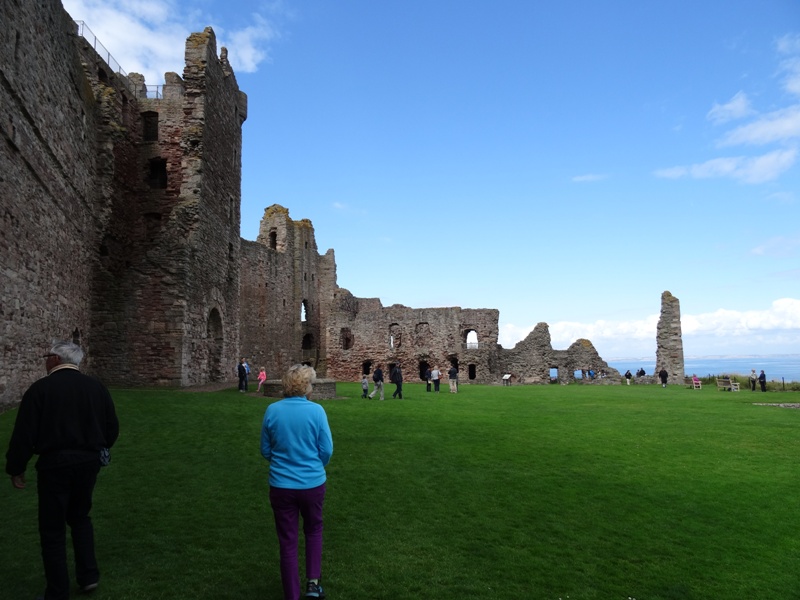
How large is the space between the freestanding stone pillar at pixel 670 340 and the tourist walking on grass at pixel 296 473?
39.0 metres

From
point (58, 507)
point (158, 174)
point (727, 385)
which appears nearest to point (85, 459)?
point (58, 507)

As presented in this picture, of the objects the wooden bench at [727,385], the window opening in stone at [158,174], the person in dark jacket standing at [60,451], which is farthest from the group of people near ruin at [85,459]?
the wooden bench at [727,385]

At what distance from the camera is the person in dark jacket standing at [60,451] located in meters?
4.16

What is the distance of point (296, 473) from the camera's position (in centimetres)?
424

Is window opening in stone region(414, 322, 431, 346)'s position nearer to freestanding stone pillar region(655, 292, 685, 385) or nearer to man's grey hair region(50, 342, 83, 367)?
freestanding stone pillar region(655, 292, 685, 385)

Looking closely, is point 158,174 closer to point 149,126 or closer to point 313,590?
point 149,126

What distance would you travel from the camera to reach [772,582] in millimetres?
5242

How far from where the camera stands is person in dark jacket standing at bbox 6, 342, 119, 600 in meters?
4.16

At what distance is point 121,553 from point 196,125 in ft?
61.3

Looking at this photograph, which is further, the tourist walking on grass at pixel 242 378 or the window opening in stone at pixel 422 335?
the window opening in stone at pixel 422 335

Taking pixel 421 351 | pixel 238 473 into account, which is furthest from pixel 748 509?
pixel 421 351

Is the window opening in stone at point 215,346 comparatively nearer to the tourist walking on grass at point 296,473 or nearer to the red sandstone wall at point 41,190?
the red sandstone wall at point 41,190

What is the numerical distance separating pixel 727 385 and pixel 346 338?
990 inches

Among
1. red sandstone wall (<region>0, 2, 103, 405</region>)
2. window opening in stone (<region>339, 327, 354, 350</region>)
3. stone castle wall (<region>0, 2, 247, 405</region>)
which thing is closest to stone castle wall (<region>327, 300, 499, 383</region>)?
window opening in stone (<region>339, 327, 354, 350</region>)
